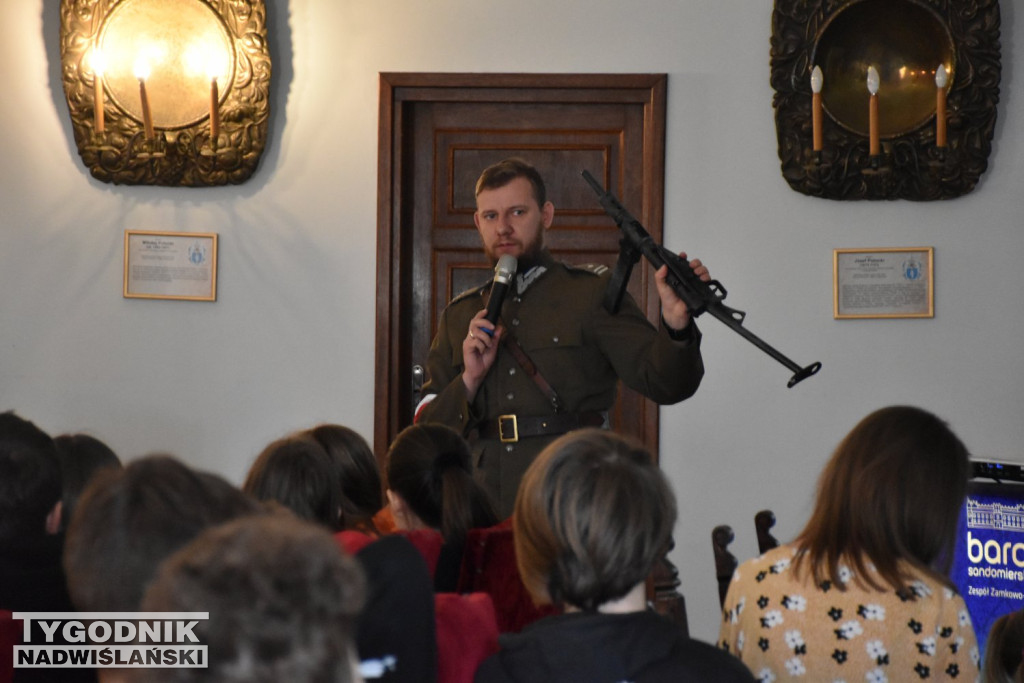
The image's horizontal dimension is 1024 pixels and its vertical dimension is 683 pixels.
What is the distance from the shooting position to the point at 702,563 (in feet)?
12.6

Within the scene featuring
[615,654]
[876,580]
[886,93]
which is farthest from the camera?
[886,93]

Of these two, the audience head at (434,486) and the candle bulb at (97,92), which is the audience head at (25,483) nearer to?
the audience head at (434,486)

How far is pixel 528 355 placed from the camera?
286 centimetres

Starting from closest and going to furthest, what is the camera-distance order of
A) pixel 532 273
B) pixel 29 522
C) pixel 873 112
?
pixel 29 522 → pixel 532 273 → pixel 873 112

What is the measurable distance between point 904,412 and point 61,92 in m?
3.33

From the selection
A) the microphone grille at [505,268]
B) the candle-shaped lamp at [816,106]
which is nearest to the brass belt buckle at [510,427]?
the microphone grille at [505,268]

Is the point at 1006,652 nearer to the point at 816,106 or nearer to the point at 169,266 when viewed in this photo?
the point at 816,106

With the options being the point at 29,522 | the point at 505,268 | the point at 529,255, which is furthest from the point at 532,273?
the point at 29,522

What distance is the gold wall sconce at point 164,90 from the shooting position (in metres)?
3.86

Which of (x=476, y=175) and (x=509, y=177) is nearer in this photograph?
(x=509, y=177)

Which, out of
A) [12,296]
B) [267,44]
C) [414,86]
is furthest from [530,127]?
[12,296]

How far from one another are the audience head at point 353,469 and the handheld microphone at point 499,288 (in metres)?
0.74

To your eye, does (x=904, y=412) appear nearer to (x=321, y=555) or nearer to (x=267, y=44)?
(x=321, y=555)

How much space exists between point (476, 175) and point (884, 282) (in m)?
1.43
